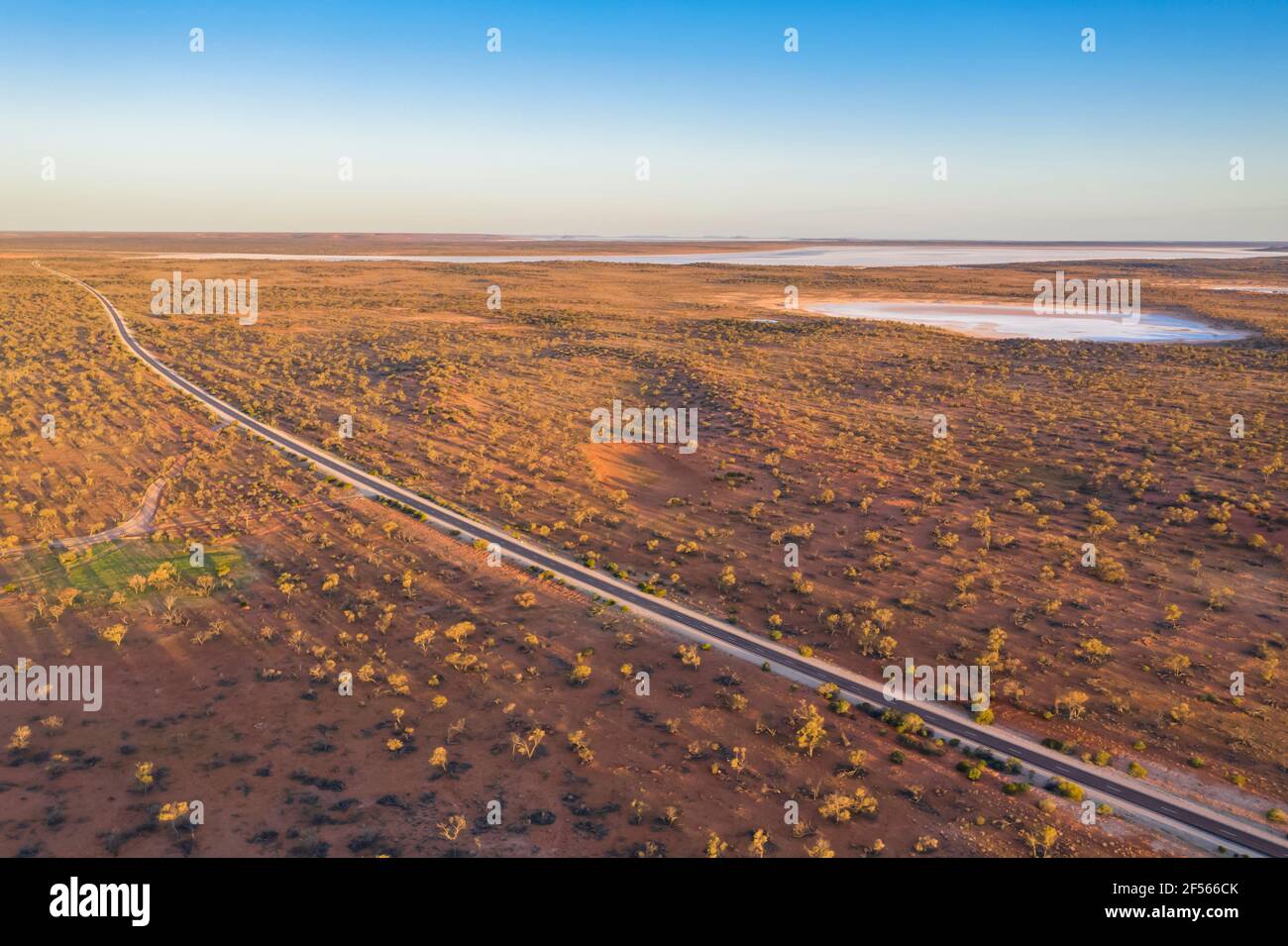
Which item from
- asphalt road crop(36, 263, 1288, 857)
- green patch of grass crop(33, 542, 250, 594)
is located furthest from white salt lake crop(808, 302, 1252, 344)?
green patch of grass crop(33, 542, 250, 594)

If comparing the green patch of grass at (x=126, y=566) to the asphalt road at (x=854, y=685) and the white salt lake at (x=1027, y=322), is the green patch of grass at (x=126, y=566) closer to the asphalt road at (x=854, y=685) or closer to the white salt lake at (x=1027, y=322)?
the asphalt road at (x=854, y=685)

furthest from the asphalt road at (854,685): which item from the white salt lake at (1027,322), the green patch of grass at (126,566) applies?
the white salt lake at (1027,322)

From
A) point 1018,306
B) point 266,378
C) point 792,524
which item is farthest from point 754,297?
point 792,524

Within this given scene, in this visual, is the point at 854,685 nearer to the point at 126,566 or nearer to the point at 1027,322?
the point at 126,566

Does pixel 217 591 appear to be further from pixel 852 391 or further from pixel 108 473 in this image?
pixel 852 391

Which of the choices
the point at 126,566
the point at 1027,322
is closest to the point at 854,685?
the point at 126,566

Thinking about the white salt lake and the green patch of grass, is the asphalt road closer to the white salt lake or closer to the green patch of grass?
the green patch of grass
